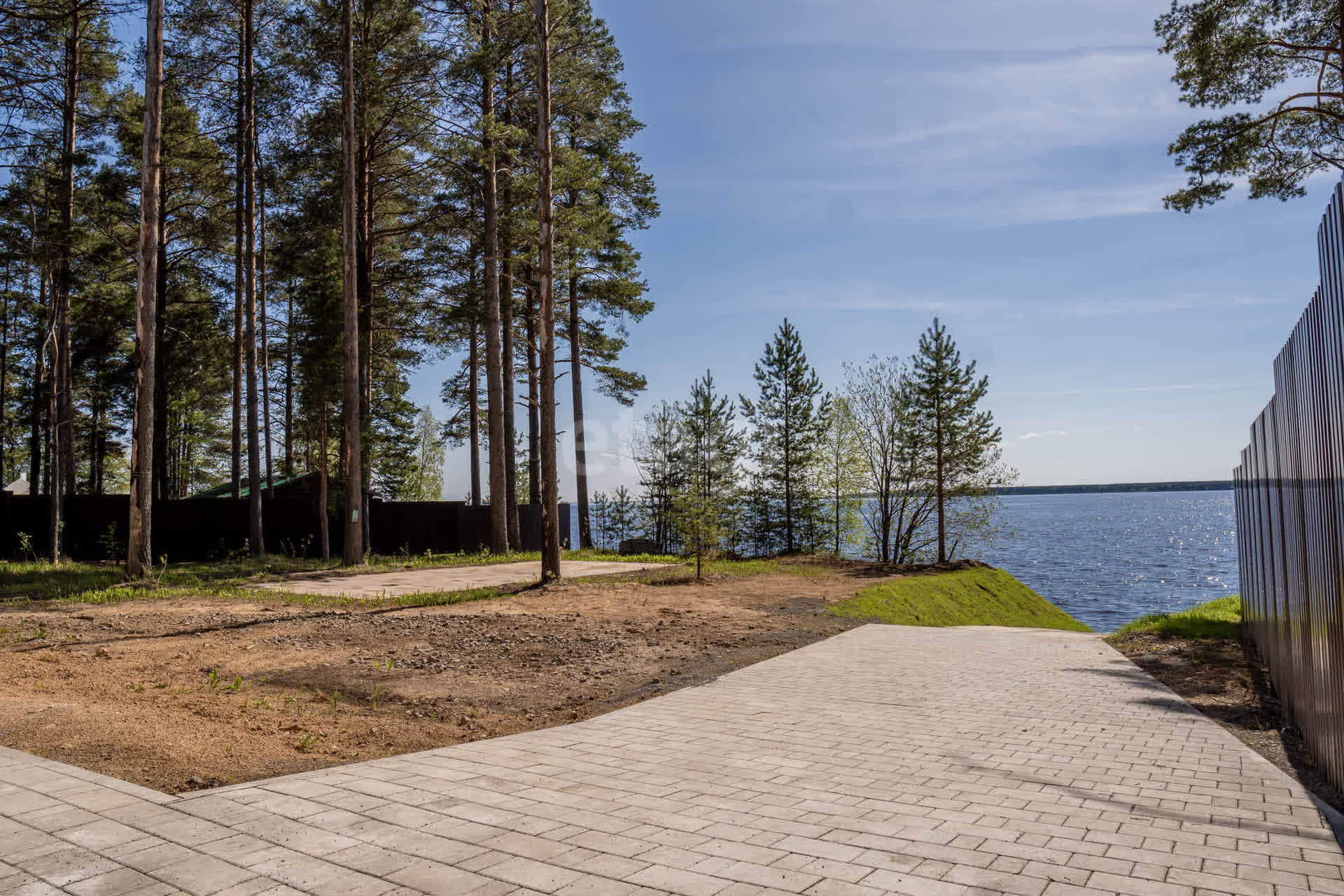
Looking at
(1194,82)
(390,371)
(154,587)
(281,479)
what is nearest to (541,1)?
(1194,82)

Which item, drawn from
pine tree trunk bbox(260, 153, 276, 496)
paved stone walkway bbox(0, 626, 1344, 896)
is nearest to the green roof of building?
pine tree trunk bbox(260, 153, 276, 496)

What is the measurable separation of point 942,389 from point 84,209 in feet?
84.9

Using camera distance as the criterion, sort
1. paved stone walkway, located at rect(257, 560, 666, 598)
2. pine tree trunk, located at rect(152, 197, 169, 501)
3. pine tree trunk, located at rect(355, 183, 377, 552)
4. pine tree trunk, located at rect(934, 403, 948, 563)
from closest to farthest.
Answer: paved stone walkway, located at rect(257, 560, 666, 598)
pine tree trunk, located at rect(355, 183, 377, 552)
pine tree trunk, located at rect(152, 197, 169, 501)
pine tree trunk, located at rect(934, 403, 948, 563)

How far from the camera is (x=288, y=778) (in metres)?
4.38

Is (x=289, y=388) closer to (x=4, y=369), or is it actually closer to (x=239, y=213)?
(x=4, y=369)

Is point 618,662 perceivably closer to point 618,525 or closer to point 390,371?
point 390,371

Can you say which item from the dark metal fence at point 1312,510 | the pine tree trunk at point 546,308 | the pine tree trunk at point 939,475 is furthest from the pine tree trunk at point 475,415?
the dark metal fence at point 1312,510

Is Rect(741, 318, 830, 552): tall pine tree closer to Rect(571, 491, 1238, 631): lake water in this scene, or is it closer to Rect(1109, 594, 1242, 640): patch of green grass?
Rect(571, 491, 1238, 631): lake water

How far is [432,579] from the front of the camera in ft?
51.1

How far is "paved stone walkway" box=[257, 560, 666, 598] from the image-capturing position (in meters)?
13.8

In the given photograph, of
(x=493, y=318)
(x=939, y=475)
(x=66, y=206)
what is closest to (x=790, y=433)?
(x=939, y=475)

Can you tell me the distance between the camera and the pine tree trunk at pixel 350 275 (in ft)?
54.7

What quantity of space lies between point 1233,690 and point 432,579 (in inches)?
506

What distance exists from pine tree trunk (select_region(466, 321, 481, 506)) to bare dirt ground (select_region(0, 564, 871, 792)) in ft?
38.6
